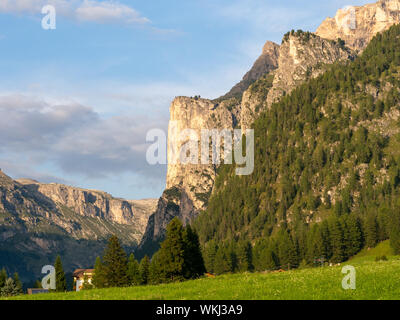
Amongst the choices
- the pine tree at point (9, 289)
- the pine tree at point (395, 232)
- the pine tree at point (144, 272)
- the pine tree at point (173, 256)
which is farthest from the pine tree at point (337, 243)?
the pine tree at point (173, 256)

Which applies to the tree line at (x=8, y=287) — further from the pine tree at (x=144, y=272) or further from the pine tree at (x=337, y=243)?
the pine tree at (x=337, y=243)

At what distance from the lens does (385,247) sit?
183625 millimetres

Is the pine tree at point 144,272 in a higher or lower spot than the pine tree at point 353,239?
lower

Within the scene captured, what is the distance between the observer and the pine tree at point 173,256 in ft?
311

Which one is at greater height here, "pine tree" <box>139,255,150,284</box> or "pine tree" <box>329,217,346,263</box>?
"pine tree" <box>329,217,346,263</box>

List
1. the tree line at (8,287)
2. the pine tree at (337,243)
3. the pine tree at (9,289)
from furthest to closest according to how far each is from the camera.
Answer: the pine tree at (337,243)
the tree line at (8,287)
the pine tree at (9,289)

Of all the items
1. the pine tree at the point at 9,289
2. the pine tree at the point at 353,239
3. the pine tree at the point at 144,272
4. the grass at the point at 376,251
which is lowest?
the pine tree at the point at 9,289

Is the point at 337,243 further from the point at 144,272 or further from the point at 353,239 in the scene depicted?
the point at 144,272

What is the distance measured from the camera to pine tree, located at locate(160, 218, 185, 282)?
9486 cm

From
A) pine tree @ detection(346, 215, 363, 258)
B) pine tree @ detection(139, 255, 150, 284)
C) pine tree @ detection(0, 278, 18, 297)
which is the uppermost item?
pine tree @ detection(346, 215, 363, 258)

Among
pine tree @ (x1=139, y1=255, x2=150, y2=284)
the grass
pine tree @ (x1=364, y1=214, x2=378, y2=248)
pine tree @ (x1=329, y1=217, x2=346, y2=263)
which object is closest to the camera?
pine tree @ (x1=139, y1=255, x2=150, y2=284)

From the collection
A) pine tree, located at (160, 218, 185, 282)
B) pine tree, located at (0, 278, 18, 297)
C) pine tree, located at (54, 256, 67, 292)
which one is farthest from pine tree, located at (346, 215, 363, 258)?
pine tree, located at (160, 218, 185, 282)

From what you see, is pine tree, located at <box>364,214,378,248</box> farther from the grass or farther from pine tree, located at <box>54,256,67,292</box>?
pine tree, located at <box>54,256,67,292</box>
